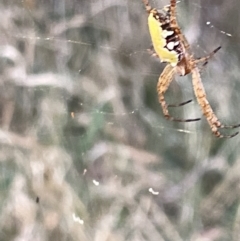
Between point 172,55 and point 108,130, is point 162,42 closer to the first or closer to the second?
point 172,55

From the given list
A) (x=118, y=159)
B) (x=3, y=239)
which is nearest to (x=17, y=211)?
(x=3, y=239)

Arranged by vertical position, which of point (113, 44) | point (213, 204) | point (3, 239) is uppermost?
point (113, 44)

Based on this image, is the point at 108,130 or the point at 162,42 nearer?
the point at 162,42

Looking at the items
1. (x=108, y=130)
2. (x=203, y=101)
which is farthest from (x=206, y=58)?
(x=108, y=130)

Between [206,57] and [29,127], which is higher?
[206,57]

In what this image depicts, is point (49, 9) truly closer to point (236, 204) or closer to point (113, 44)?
point (113, 44)
